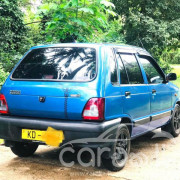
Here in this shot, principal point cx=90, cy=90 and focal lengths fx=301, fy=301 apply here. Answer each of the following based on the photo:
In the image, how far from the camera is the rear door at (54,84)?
12.4ft

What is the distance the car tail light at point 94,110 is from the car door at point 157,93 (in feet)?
5.49

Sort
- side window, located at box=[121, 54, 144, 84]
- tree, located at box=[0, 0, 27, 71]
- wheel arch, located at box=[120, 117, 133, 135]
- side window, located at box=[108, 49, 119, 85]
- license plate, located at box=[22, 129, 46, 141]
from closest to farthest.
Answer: license plate, located at box=[22, 129, 46, 141]
side window, located at box=[108, 49, 119, 85]
wheel arch, located at box=[120, 117, 133, 135]
side window, located at box=[121, 54, 144, 84]
tree, located at box=[0, 0, 27, 71]

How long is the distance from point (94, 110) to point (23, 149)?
170 cm

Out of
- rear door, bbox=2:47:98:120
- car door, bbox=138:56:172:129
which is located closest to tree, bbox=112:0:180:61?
car door, bbox=138:56:172:129

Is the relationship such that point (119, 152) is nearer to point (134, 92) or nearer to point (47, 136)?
point (134, 92)

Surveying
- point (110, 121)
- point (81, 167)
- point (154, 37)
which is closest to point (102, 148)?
point (110, 121)

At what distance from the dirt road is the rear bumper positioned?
505 mm

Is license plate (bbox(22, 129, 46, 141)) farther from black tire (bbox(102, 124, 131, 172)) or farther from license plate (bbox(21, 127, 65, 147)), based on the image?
black tire (bbox(102, 124, 131, 172))

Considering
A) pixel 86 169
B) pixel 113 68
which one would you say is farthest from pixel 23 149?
pixel 113 68

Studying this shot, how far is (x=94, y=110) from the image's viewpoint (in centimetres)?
372

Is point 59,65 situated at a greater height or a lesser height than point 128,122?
greater

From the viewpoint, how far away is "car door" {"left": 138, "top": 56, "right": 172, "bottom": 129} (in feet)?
17.3

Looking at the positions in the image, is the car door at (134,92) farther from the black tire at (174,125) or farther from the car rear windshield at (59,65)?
the black tire at (174,125)

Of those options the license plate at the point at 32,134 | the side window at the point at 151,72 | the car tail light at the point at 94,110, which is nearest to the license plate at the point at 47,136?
the license plate at the point at 32,134
